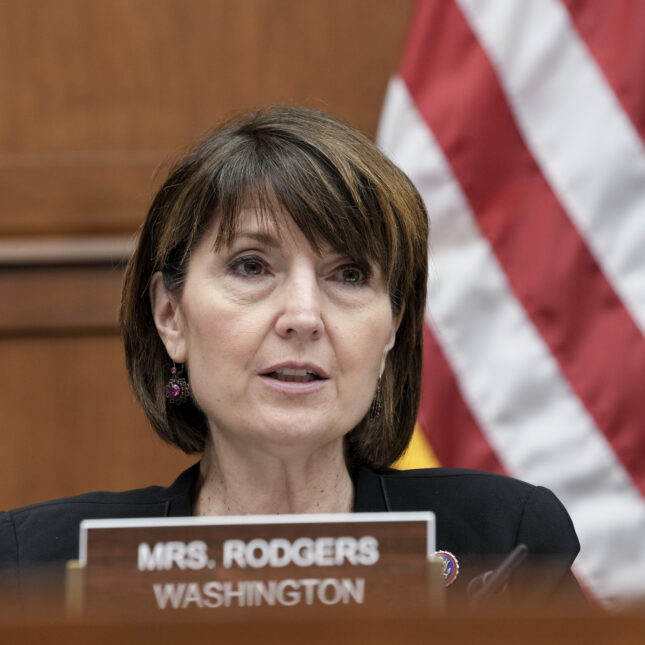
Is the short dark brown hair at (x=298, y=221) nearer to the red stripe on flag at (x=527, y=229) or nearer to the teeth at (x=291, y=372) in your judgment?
Answer: the teeth at (x=291, y=372)

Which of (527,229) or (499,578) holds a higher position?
(527,229)

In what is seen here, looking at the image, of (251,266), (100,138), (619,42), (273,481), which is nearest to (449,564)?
(273,481)

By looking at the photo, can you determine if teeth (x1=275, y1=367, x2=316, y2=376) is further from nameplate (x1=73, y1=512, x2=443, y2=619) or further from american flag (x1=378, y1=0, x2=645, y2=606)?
american flag (x1=378, y1=0, x2=645, y2=606)

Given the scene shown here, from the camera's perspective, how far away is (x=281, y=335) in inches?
54.0

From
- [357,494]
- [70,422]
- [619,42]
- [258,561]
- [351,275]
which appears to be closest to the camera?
[258,561]

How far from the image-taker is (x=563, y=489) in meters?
2.17

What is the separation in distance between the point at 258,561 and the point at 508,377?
1.43 meters

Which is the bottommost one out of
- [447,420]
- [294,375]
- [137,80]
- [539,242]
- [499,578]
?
[499,578]

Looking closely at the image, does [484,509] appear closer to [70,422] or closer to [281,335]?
[281,335]

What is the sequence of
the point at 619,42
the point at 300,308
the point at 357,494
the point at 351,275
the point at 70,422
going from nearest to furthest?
the point at 300,308
the point at 351,275
the point at 357,494
the point at 619,42
the point at 70,422

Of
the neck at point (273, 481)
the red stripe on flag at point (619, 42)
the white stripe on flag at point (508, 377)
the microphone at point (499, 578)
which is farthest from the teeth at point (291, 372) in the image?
the red stripe on flag at point (619, 42)

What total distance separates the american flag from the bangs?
802mm

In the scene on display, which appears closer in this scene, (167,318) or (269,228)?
(269,228)

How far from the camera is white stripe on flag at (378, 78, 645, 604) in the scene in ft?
7.07
